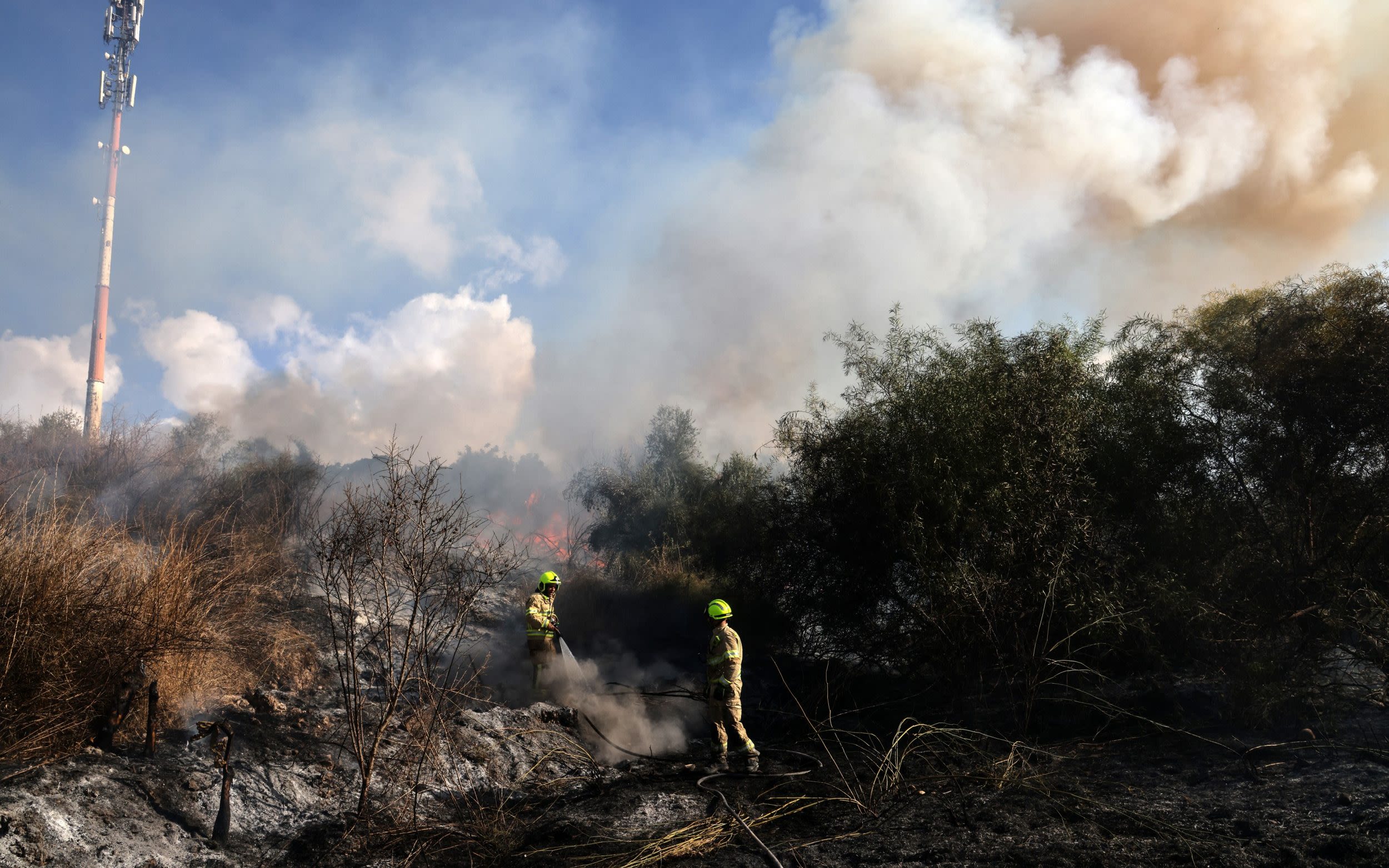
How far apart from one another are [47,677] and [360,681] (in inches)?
243

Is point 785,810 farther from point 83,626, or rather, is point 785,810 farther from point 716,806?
point 83,626

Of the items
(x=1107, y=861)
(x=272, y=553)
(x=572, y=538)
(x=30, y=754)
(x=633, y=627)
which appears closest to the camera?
(x=1107, y=861)

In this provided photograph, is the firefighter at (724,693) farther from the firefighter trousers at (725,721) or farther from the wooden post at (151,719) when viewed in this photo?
the wooden post at (151,719)

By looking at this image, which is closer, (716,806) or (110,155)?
(716,806)

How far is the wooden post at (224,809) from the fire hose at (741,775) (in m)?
4.02

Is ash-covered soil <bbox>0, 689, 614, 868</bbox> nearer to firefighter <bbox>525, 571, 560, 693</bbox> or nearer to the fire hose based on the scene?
the fire hose

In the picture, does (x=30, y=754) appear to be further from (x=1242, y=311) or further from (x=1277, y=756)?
(x=1242, y=311)

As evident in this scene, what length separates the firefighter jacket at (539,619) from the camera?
1087 centimetres

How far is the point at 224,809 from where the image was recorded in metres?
6.05

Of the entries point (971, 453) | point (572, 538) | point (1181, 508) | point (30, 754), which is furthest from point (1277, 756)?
point (572, 538)

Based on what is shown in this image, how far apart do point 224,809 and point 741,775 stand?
16.6 feet

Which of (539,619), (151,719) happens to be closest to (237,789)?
(151,719)

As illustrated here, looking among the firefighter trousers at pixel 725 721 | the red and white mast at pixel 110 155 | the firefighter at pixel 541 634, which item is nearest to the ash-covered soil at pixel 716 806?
the firefighter trousers at pixel 725 721

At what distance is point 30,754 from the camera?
5.82 metres
